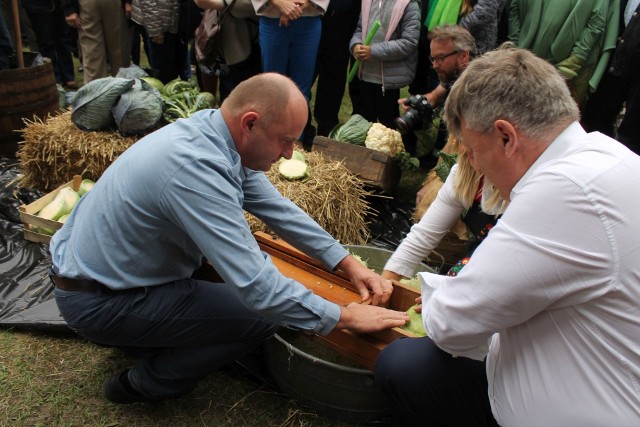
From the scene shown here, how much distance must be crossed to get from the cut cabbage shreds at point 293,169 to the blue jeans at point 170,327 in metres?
1.63

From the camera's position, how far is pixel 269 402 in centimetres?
242

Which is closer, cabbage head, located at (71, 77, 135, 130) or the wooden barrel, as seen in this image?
cabbage head, located at (71, 77, 135, 130)

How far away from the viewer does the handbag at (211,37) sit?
486 centimetres

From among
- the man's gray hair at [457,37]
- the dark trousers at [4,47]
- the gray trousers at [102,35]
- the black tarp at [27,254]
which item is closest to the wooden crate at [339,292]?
the black tarp at [27,254]

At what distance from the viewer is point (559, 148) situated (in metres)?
1.43

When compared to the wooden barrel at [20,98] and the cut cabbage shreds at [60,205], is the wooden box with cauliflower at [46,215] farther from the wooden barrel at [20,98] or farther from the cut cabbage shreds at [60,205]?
the wooden barrel at [20,98]

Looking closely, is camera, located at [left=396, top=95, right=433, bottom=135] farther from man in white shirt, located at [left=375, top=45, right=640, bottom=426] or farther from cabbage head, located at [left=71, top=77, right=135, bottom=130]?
man in white shirt, located at [left=375, top=45, right=640, bottom=426]

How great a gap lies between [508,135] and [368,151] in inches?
112

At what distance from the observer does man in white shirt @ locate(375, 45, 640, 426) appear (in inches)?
50.6

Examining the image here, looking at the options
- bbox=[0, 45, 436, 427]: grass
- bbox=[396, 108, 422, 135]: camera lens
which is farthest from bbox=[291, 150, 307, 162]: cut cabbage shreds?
bbox=[0, 45, 436, 427]: grass

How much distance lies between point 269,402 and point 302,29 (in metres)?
3.46

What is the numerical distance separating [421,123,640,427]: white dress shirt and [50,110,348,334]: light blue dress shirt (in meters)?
0.63

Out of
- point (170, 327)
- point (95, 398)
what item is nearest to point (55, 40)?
point (95, 398)

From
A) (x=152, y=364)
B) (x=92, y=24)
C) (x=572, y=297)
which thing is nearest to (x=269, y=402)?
(x=152, y=364)
